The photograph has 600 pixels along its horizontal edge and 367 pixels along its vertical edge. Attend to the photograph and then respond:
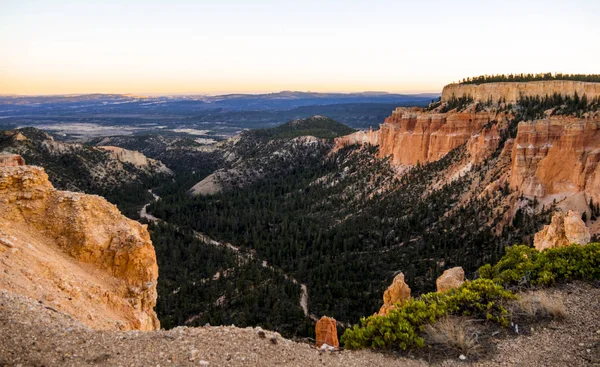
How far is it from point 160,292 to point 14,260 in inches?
1200

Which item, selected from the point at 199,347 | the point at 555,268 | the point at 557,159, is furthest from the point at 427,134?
the point at 199,347

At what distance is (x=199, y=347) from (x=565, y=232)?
2421 centimetres

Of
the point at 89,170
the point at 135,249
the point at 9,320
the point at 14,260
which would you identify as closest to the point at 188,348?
the point at 9,320

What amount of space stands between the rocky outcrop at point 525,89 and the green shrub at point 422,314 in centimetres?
5695

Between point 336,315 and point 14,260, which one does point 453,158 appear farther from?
point 14,260

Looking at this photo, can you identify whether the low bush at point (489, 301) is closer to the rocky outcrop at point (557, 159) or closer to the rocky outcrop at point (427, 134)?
the rocky outcrop at point (557, 159)

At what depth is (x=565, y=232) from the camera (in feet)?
82.0

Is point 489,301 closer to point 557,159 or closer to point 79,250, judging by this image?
point 79,250

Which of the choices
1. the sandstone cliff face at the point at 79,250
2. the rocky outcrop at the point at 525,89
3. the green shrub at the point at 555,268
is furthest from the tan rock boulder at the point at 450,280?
the rocky outcrop at the point at 525,89

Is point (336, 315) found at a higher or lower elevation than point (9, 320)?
lower

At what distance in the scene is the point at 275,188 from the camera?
293 feet

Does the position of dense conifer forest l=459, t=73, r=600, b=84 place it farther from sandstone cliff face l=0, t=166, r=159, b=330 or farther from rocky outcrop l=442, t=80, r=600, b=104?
sandstone cliff face l=0, t=166, r=159, b=330

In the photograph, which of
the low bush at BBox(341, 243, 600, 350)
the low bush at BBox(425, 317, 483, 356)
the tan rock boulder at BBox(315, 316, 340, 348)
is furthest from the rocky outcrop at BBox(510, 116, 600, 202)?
the low bush at BBox(425, 317, 483, 356)

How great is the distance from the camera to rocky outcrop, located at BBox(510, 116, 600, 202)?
3869 centimetres
